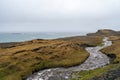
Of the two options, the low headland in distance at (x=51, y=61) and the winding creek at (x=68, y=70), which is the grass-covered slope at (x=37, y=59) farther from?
the winding creek at (x=68, y=70)

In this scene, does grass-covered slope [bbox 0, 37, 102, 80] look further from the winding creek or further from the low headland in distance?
the winding creek

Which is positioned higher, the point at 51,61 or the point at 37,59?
the point at 37,59

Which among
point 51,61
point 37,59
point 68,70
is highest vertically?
point 37,59

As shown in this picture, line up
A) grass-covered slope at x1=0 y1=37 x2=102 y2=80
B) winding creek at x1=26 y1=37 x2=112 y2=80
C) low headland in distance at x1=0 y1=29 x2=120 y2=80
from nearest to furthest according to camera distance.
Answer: low headland in distance at x1=0 y1=29 x2=120 y2=80, winding creek at x1=26 y1=37 x2=112 y2=80, grass-covered slope at x1=0 y1=37 x2=102 y2=80

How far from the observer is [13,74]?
73.2 metres

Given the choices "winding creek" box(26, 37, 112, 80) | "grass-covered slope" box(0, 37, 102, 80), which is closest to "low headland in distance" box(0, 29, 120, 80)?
"grass-covered slope" box(0, 37, 102, 80)

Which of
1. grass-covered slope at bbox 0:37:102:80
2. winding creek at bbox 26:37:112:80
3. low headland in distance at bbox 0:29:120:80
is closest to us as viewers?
low headland in distance at bbox 0:29:120:80

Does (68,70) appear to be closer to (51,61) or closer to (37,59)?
(51,61)

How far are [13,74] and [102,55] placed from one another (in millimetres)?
35019

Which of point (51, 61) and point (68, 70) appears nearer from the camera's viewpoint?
point (68, 70)

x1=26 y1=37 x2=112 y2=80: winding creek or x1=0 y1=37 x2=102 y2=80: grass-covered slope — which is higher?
x1=0 y1=37 x2=102 y2=80: grass-covered slope

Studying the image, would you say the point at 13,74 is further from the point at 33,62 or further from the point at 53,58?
the point at 53,58

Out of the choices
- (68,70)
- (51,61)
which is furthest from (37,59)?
(68,70)

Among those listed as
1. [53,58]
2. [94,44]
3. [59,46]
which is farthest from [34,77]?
[94,44]
